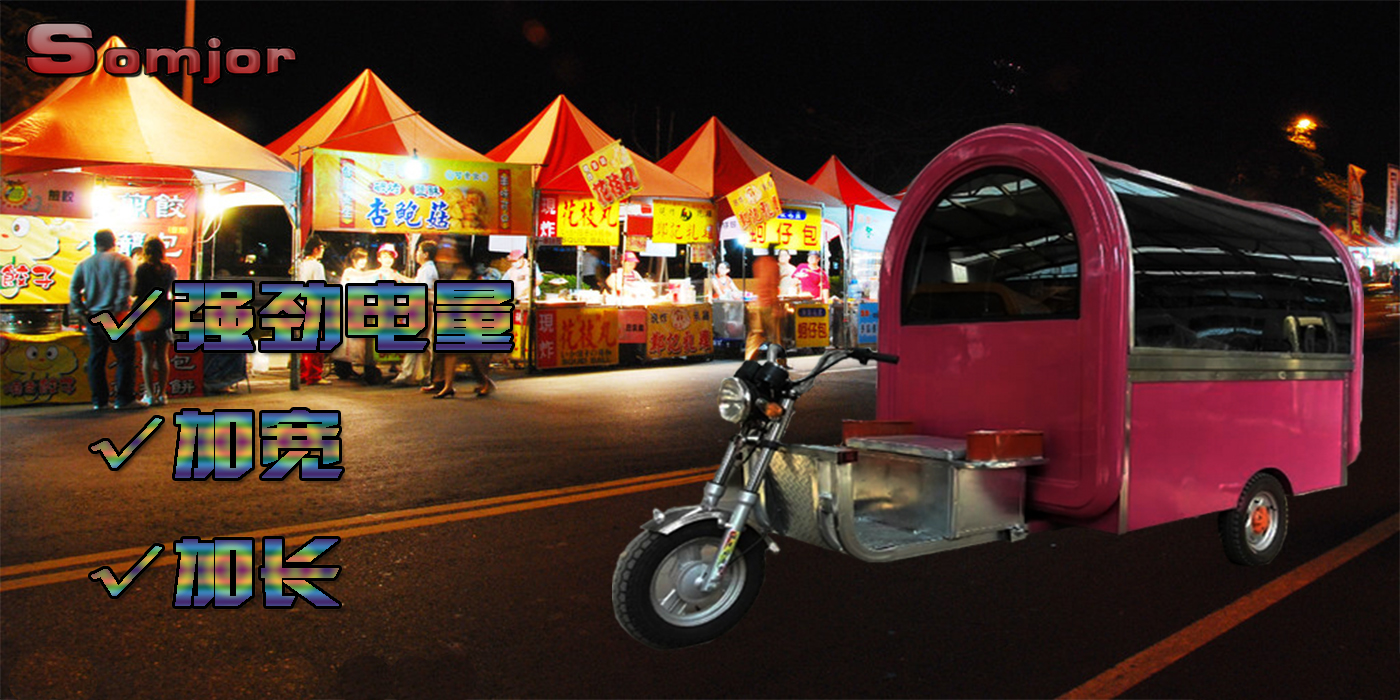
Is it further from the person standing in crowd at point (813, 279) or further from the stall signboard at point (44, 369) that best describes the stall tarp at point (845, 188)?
the stall signboard at point (44, 369)

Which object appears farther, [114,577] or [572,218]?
[572,218]

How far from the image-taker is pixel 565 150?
685 inches

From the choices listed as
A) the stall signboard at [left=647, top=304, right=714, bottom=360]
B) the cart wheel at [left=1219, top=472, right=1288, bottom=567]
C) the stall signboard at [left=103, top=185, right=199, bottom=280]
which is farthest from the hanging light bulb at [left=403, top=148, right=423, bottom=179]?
the cart wheel at [left=1219, top=472, right=1288, bottom=567]

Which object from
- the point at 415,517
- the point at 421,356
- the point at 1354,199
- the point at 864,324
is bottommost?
the point at 415,517

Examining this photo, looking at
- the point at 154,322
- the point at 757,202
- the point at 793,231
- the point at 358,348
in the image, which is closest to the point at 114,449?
the point at 154,322

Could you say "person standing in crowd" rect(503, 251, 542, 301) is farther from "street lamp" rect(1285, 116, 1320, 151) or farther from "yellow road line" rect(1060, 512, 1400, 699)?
"street lamp" rect(1285, 116, 1320, 151)

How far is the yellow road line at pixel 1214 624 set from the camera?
360 centimetres

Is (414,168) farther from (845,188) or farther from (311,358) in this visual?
(845,188)

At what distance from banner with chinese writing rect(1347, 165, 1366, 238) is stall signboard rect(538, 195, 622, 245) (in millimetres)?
33732

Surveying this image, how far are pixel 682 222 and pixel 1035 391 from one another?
13676mm

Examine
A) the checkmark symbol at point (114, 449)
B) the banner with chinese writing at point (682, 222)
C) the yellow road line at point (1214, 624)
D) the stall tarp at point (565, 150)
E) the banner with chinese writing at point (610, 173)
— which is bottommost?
the yellow road line at point (1214, 624)

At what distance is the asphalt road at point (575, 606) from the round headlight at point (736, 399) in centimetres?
95

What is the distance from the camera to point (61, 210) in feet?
41.5

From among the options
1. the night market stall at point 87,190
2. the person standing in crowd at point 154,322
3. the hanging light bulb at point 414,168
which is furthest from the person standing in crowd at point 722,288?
the person standing in crowd at point 154,322
